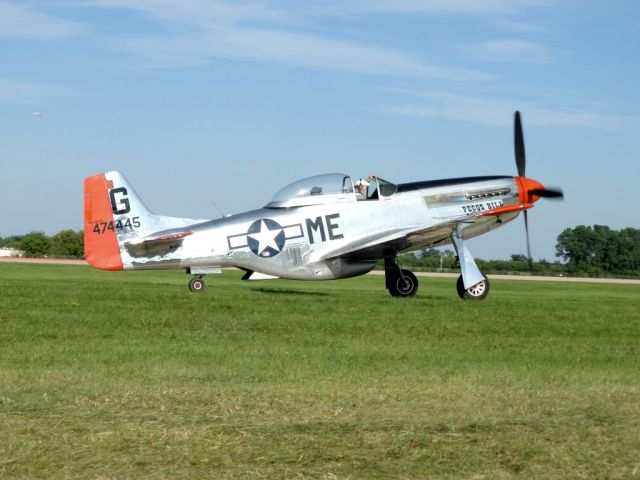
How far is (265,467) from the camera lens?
18.8 feet

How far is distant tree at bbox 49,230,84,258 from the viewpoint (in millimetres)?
101637

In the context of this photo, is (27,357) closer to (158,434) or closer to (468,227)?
(158,434)

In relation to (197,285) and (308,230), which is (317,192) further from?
(197,285)

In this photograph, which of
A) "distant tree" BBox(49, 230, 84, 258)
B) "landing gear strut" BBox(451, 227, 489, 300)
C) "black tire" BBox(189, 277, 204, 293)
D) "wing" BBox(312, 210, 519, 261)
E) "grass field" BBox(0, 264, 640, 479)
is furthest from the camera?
"distant tree" BBox(49, 230, 84, 258)

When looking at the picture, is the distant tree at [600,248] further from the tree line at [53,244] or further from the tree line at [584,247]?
the tree line at [53,244]

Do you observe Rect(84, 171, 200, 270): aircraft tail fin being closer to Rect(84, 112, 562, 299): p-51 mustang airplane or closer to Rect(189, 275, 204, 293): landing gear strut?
Rect(84, 112, 562, 299): p-51 mustang airplane

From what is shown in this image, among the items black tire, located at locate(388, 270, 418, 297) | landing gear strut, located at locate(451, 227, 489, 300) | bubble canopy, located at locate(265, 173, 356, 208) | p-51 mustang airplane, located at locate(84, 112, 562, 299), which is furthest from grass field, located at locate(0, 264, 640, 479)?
black tire, located at locate(388, 270, 418, 297)

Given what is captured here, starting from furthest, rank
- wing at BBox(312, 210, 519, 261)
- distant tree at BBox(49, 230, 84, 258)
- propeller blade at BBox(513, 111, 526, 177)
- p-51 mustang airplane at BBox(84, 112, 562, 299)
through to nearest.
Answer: distant tree at BBox(49, 230, 84, 258)
propeller blade at BBox(513, 111, 526, 177)
wing at BBox(312, 210, 519, 261)
p-51 mustang airplane at BBox(84, 112, 562, 299)

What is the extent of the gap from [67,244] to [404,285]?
279 ft

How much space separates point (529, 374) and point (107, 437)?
4665mm

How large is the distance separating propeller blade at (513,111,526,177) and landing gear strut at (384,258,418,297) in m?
3.94

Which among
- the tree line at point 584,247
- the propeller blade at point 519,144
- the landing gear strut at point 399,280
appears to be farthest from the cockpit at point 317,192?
the tree line at point 584,247

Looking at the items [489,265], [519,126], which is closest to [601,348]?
[519,126]

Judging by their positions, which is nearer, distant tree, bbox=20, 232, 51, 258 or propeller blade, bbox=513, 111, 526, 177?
propeller blade, bbox=513, 111, 526, 177
